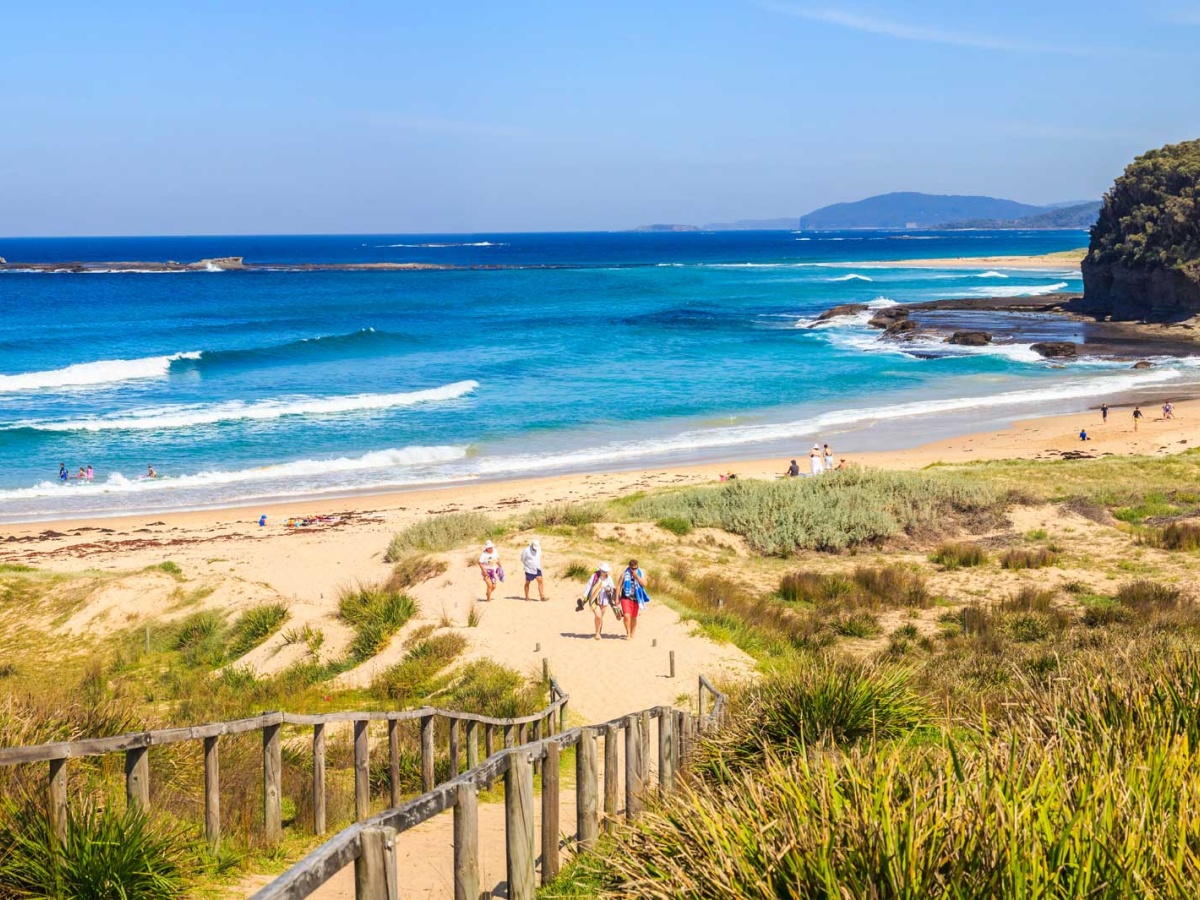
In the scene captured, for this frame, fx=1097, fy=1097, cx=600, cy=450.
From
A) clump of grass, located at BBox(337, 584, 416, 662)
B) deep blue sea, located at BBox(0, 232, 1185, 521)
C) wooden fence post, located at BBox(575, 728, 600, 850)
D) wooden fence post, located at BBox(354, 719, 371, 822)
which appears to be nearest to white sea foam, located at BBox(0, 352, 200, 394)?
deep blue sea, located at BBox(0, 232, 1185, 521)

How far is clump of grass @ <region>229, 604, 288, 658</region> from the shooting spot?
1548 cm

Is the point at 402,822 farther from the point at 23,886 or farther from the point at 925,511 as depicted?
the point at 925,511

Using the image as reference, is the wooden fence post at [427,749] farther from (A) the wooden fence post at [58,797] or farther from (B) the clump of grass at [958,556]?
(B) the clump of grass at [958,556]

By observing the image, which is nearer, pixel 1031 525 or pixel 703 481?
pixel 1031 525

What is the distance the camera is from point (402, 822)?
12.4 ft

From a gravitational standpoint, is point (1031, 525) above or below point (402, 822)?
below

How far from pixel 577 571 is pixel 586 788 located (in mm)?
11891

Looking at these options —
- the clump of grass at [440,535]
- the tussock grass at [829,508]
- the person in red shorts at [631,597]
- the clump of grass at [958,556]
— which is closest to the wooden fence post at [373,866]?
the person in red shorts at [631,597]

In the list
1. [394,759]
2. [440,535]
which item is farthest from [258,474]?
[394,759]

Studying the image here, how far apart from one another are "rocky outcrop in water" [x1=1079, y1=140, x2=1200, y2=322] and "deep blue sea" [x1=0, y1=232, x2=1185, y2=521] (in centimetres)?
629

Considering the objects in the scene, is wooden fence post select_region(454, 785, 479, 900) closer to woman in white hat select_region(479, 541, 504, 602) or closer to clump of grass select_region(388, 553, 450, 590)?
woman in white hat select_region(479, 541, 504, 602)

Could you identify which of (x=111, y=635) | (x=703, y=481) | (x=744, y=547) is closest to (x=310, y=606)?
(x=111, y=635)

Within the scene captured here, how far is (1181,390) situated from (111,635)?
43.9m

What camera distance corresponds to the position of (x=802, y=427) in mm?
41344
